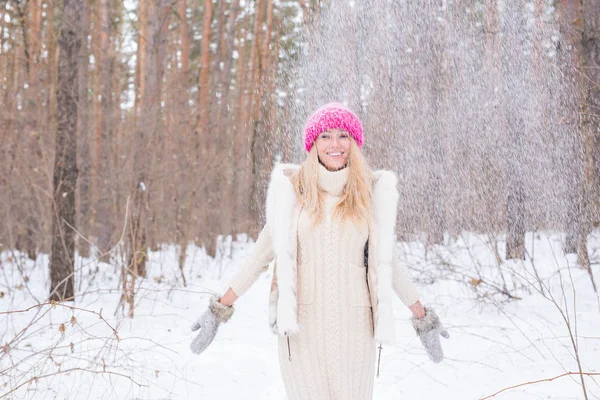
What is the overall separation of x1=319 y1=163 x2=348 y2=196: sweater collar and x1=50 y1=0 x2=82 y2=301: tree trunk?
15.2ft

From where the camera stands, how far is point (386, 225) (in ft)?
6.81

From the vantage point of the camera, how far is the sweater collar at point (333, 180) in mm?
2088

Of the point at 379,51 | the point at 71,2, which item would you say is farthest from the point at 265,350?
the point at 379,51

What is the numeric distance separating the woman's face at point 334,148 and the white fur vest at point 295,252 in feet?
0.52

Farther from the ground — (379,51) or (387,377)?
(379,51)

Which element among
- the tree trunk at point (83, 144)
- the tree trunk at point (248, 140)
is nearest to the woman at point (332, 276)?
the tree trunk at point (83, 144)

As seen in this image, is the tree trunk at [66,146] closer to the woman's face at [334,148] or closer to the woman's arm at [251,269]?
the woman's arm at [251,269]

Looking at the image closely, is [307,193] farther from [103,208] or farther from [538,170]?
[103,208]

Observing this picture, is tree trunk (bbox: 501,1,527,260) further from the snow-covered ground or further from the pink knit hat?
the pink knit hat

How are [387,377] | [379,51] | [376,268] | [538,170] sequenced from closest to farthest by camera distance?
[376,268], [387,377], [538,170], [379,51]

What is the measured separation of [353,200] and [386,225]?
0.51 ft

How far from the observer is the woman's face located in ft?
6.89

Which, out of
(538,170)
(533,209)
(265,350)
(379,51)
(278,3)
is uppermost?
(278,3)

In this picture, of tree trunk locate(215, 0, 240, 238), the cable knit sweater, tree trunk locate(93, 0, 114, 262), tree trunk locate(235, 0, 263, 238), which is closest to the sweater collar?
the cable knit sweater
